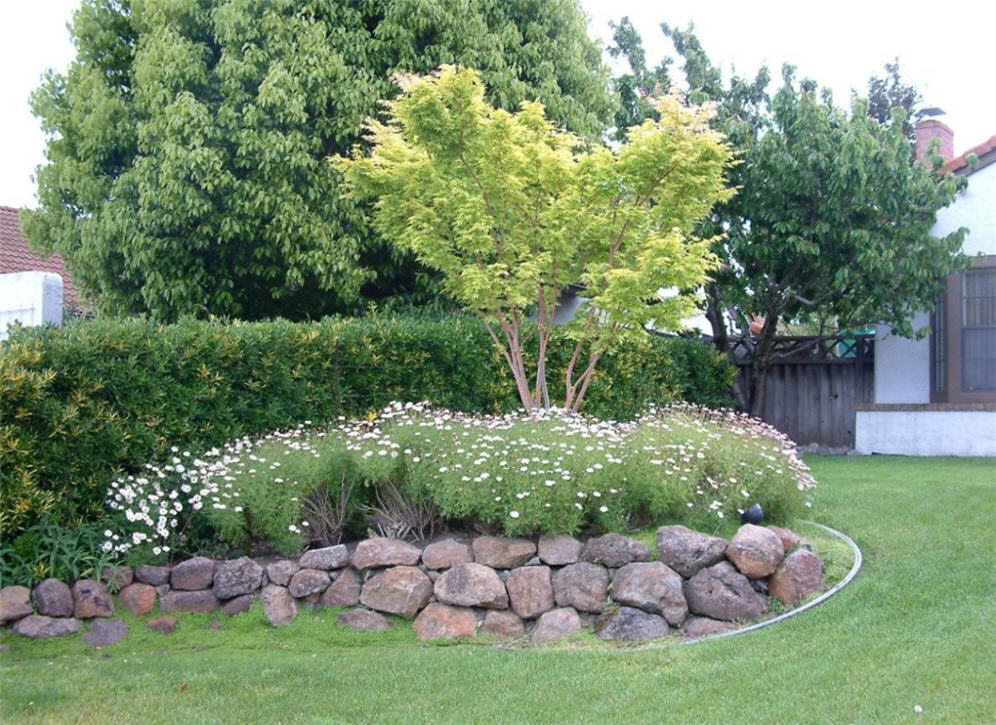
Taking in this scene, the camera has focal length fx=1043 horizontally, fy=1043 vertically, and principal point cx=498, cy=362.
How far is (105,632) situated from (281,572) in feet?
4.17

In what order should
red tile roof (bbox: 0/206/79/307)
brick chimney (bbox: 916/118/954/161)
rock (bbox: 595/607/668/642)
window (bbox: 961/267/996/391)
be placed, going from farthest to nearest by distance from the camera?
red tile roof (bbox: 0/206/79/307), brick chimney (bbox: 916/118/954/161), window (bbox: 961/267/996/391), rock (bbox: 595/607/668/642)

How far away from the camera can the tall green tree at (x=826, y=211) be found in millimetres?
14047

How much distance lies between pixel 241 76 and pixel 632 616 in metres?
8.09

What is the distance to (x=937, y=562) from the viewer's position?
7.63m

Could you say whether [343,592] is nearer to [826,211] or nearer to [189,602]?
[189,602]

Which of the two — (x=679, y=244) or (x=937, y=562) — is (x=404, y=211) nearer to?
(x=679, y=244)

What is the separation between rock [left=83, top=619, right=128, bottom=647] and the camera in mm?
7215

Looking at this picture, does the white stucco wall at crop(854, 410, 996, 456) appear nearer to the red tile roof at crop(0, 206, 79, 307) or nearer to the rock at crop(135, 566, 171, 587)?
the rock at crop(135, 566, 171, 587)

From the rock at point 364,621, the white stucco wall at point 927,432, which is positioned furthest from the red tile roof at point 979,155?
the rock at point 364,621

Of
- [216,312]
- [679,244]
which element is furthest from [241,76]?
[679,244]

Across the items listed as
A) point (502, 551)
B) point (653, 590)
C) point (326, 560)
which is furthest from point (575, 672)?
point (326, 560)

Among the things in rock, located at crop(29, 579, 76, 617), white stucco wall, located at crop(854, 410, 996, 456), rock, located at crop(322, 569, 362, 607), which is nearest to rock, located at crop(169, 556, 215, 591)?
rock, located at crop(29, 579, 76, 617)

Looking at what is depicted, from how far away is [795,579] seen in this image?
7238 mm

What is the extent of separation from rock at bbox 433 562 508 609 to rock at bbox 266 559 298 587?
1028mm
